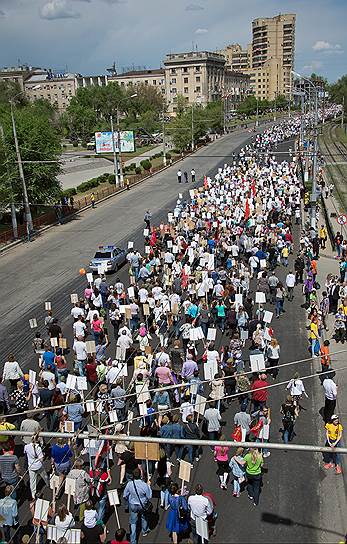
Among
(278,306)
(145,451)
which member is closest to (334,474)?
(145,451)

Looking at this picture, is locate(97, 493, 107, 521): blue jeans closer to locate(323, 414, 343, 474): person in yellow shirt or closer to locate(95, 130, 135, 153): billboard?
locate(323, 414, 343, 474): person in yellow shirt

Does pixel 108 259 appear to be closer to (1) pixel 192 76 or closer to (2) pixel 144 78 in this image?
(1) pixel 192 76

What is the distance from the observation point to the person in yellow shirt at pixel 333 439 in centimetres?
1020

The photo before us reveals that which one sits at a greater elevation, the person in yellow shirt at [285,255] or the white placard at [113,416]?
the white placard at [113,416]

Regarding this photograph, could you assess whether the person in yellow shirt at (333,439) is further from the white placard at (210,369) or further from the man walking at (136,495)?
the man walking at (136,495)

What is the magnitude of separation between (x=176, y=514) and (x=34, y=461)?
9.20 ft

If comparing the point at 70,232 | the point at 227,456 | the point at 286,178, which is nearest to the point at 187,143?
the point at 286,178

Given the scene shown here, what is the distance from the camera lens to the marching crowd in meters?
9.01

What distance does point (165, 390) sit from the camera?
11.7 m

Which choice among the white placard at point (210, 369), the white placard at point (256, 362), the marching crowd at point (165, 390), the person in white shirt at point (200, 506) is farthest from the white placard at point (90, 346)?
the person in white shirt at point (200, 506)

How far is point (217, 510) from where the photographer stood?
9750 millimetres

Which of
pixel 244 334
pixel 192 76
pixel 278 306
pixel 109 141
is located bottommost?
pixel 278 306

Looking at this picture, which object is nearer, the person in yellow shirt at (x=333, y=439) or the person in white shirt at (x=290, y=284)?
the person in yellow shirt at (x=333, y=439)

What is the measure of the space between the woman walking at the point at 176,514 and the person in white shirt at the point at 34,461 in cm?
257
